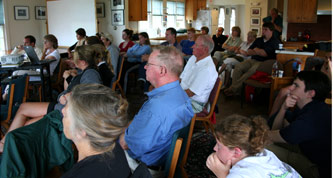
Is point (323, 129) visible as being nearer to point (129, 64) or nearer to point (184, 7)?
point (129, 64)

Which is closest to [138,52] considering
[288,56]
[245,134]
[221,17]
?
[288,56]

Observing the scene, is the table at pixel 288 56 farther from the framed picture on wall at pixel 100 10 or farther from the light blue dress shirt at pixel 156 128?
the framed picture on wall at pixel 100 10

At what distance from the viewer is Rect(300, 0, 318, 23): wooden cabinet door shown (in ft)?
26.6

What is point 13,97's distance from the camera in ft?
10.1

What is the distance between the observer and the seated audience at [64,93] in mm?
2746

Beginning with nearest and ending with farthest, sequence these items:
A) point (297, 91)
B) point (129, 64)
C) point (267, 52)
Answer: point (297, 91)
point (267, 52)
point (129, 64)

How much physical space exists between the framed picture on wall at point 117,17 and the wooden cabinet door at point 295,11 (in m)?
4.49

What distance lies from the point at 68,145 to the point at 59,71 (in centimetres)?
346

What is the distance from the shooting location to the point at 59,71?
4973mm

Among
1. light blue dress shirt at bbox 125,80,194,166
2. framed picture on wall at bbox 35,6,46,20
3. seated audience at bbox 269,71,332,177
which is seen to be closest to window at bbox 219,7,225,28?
framed picture on wall at bbox 35,6,46,20

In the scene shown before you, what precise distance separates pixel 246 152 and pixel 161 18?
9.57 metres

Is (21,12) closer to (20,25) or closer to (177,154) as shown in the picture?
(20,25)

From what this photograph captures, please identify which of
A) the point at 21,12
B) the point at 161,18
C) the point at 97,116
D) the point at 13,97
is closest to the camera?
the point at 97,116

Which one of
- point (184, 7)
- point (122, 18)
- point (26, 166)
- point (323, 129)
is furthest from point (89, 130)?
point (184, 7)
